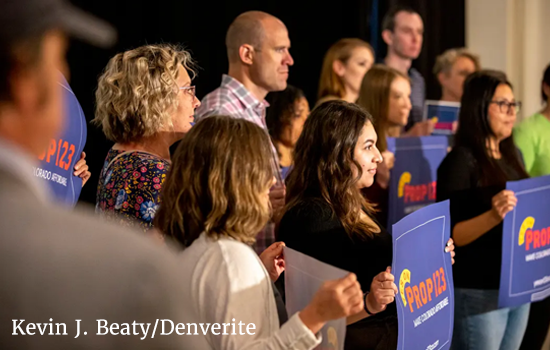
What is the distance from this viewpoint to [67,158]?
223 cm

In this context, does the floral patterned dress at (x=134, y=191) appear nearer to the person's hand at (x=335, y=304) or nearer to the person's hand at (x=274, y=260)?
the person's hand at (x=274, y=260)

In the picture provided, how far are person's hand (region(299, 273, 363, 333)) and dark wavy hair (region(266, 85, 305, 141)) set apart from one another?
7.42 ft

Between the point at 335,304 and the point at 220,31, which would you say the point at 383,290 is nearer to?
the point at 335,304

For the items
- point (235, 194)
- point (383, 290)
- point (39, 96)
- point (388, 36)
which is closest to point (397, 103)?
point (388, 36)

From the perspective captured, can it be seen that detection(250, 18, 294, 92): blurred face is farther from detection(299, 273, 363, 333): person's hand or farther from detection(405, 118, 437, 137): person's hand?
detection(299, 273, 363, 333): person's hand

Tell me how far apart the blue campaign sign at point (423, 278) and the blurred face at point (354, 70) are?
1887 millimetres

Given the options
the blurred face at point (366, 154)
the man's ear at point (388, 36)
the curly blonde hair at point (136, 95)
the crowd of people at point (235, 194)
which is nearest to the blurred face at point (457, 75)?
the man's ear at point (388, 36)

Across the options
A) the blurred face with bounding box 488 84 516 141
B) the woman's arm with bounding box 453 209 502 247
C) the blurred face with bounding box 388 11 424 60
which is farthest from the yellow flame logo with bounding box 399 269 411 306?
the blurred face with bounding box 388 11 424 60

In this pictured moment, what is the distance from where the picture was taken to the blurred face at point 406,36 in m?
4.82

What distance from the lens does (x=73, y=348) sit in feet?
2.14

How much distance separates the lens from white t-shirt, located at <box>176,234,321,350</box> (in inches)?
56.3

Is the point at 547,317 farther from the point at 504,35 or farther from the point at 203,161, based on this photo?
the point at 504,35

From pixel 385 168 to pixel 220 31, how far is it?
1577 millimetres
